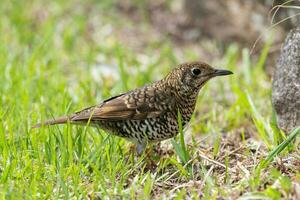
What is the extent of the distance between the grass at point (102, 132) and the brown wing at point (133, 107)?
0.19 metres

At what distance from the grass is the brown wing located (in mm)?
185

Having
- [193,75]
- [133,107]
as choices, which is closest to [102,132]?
[133,107]

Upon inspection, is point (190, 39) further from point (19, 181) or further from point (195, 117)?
point (19, 181)

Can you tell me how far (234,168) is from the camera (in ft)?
17.1

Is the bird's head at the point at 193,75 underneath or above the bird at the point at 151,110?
above

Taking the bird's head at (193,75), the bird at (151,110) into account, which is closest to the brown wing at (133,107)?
the bird at (151,110)

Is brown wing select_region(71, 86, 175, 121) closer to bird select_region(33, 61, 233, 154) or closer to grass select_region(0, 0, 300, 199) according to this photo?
bird select_region(33, 61, 233, 154)

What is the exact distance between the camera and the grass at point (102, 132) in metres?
4.86

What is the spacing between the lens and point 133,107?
228 inches

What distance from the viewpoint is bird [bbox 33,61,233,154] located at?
5660 millimetres

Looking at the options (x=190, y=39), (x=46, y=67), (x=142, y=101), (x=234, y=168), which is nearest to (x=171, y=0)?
(x=190, y=39)

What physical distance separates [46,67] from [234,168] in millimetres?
4080

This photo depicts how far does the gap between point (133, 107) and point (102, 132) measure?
572mm

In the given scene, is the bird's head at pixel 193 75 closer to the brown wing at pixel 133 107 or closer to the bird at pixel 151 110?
the bird at pixel 151 110
